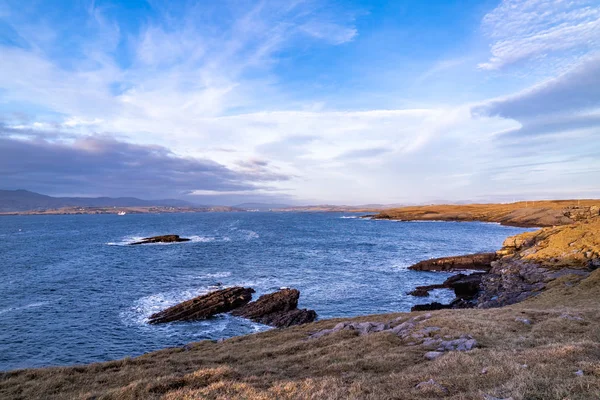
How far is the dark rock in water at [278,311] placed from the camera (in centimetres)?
3450

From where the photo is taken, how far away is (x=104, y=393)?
12.5 metres

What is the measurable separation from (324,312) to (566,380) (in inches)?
1127

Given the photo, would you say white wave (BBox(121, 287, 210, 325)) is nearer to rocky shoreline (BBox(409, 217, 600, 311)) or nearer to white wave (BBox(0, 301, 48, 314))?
white wave (BBox(0, 301, 48, 314))

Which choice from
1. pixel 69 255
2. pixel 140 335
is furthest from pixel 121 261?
pixel 140 335

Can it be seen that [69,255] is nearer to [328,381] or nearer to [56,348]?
[56,348]

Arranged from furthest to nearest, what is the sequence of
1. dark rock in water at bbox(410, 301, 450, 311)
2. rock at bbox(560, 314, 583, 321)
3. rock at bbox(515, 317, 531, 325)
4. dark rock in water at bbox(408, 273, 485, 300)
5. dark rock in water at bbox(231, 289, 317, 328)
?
dark rock in water at bbox(408, 273, 485, 300), dark rock in water at bbox(410, 301, 450, 311), dark rock in water at bbox(231, 289, 317, 328), rock at bbox(515, 317, 531, 325), rock at bbox(560, 314, 583, 321)

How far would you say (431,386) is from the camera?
36.0ft

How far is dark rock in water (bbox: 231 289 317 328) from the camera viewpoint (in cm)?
3450

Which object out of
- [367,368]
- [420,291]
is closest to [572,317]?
[367,368]

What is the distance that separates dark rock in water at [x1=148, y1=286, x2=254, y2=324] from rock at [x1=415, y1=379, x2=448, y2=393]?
97.8 feet

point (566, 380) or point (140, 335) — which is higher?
point (566, 380)

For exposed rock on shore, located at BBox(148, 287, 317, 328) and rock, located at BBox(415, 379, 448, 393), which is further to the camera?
exposed rock on shore, located at BBox(148, 287, 317, 328)

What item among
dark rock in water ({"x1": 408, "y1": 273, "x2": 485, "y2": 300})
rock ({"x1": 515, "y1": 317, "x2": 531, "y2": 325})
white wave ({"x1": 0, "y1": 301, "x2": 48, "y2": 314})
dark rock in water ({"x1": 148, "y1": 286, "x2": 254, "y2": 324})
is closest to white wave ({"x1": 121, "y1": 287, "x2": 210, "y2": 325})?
dark rock in water ({"x1": 148, "y1": 286, "x2": 254, "y2": 324})

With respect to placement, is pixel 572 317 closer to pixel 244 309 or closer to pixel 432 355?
pixel 432 355
